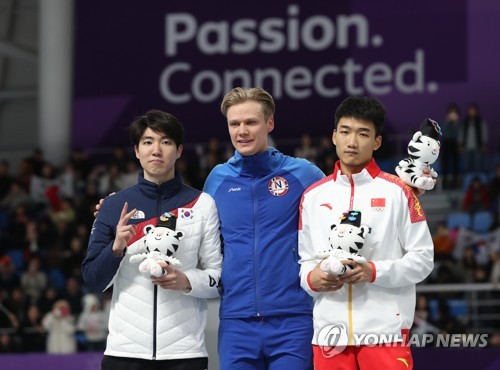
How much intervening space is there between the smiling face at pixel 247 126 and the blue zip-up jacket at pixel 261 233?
0.07 m

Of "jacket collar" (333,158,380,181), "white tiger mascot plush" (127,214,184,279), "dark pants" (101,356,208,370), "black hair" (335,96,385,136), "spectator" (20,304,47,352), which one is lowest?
"spectator" (20,304,47,352)

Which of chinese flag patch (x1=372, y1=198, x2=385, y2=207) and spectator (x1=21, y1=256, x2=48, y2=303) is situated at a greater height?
chinese flag patch (x1=372, y1=198, x2=385, y2=207)

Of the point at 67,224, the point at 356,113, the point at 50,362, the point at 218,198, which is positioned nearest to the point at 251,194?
the point at 218,198

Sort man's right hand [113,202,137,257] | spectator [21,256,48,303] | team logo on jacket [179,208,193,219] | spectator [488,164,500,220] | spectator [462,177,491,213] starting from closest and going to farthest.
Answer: man's right hand [113,202,137,257] → team logo on jacket [179,208,193,219] → spectator [21,256,48,303] → spectator [488,164,500,220] → spectator [462,177,491,213]

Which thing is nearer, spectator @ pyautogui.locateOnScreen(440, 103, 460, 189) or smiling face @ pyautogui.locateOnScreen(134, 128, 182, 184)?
smiling face @ pyautogui.locateOnScreen(134, 128, 182, 184)

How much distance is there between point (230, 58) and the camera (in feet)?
62.6

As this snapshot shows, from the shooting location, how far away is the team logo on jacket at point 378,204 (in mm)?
5078

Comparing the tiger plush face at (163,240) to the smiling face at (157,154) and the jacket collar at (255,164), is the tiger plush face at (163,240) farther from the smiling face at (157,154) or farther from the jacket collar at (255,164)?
the jacket collar at (255,164)

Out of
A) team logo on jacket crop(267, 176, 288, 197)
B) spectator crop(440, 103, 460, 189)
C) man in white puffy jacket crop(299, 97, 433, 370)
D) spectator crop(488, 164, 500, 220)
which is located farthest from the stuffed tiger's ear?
spectator crop(440, 103, 460, 189)

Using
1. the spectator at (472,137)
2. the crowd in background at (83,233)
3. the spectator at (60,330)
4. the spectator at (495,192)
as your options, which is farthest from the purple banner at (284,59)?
the spectator at (60,330)

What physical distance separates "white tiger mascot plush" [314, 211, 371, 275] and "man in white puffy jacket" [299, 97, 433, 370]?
28 millimetres

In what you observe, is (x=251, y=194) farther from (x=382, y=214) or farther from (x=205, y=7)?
(x=205, y=7)

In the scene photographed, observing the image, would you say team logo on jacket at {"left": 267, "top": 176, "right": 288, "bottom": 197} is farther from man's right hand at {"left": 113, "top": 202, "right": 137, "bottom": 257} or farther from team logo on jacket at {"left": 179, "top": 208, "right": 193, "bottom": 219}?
man's right hand at {"left": 113, "top": 202, "right": 137, "bottom": 257}

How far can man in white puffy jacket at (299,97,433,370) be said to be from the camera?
16.3 feet
